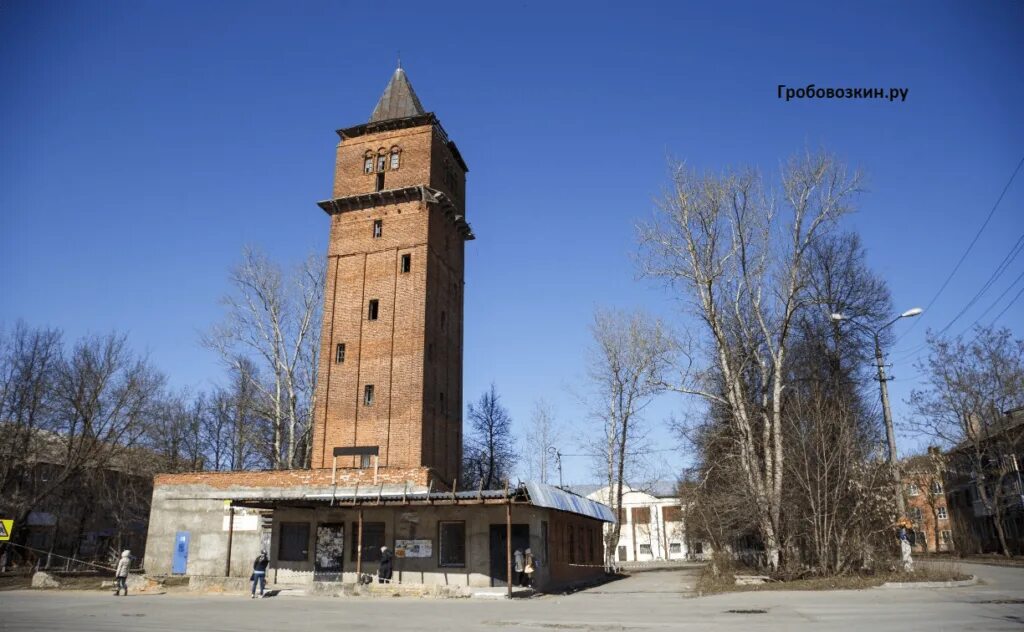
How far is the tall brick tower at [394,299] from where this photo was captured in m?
32.2

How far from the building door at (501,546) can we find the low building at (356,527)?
0.12ft

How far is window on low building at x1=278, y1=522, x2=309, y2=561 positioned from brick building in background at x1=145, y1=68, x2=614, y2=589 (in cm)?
5

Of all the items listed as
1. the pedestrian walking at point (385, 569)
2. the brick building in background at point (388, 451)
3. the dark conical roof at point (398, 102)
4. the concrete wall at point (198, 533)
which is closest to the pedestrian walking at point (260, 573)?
the brick building in background at point (388, 451)

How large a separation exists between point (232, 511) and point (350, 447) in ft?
18.9

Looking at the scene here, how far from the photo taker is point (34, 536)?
53.4 metres

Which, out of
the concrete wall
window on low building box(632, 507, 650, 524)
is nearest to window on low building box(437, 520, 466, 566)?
the concrete wall

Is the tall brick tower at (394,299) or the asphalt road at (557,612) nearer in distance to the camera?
the asphalt road at (557,612)

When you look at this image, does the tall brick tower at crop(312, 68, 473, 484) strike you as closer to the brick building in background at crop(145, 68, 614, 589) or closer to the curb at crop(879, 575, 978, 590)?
the brick building in background at crop(145, 68, 614, 589)

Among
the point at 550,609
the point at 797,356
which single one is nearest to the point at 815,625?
the point at 550,609

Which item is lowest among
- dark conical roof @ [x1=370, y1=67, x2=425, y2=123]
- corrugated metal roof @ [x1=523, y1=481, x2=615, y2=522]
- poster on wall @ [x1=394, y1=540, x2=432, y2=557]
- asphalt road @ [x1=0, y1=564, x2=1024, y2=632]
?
asphalt road @ [x1=0, y1=564, x2=1024, y2=632]

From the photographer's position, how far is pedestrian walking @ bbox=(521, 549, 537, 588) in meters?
23.1

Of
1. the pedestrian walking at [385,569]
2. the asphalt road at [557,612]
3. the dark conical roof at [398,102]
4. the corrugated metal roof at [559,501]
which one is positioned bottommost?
the asphalt road at [557,612]

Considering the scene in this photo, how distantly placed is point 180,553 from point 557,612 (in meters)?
21.5

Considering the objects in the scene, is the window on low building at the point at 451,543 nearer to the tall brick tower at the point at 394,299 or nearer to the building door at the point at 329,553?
the tall brick tower at the point at 394,299
